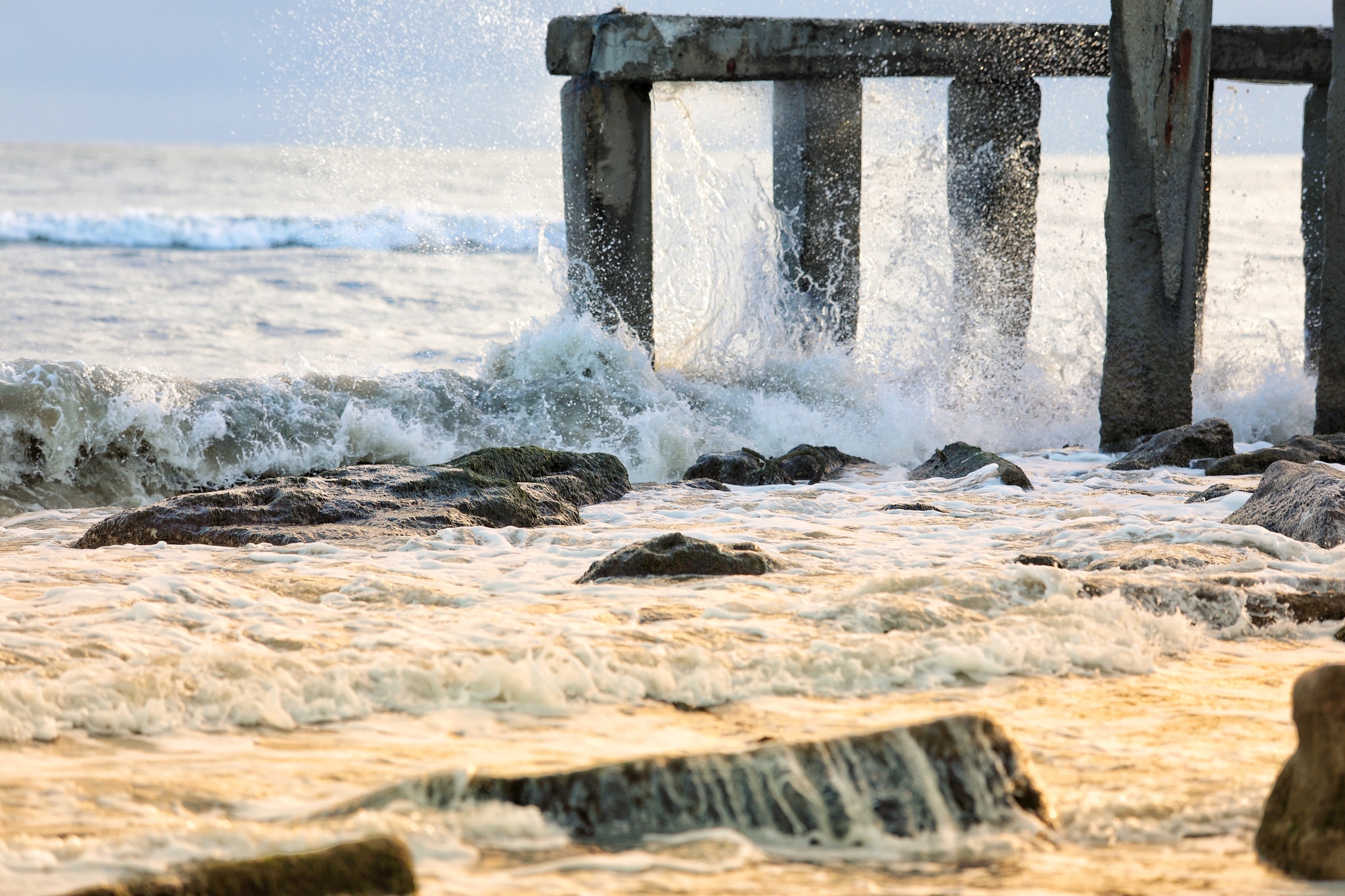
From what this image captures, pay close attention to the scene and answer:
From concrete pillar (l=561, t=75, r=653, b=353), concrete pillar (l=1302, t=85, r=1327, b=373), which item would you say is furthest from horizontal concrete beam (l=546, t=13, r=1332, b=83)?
concrete pillar (l=1302, t=85, r=1327, b=373)

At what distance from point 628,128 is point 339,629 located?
5746mm

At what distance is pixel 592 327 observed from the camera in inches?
Answer: 356

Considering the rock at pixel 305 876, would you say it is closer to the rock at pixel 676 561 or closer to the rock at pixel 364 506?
the rock at pixel 676 561

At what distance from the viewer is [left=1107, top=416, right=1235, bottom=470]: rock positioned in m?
7.24

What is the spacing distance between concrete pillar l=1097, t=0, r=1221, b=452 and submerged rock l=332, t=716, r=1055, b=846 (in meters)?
5.74

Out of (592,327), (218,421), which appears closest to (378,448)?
(218,421)

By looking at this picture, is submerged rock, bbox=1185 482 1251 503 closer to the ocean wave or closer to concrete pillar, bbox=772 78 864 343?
concrete pillar, bbox=772 78 864 343

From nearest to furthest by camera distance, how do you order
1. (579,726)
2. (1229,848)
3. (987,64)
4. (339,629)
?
1. (1229,848)
2. (579,726)
3. (339,629)
4. (987,64)

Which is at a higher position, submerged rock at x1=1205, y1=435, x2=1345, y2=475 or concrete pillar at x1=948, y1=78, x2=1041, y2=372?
concrete pillar at x1=948, y1=78, x2=1041, y2=372

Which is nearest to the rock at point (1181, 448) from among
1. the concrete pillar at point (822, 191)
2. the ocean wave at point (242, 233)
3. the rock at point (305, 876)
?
the concrete pillar at point (822, 191)

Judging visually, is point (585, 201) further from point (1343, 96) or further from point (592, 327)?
point (1343, 96)

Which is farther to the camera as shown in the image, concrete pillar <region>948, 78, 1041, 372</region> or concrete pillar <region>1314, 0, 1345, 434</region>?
concrete pillar <region>948, 78, 1041, 372</region>

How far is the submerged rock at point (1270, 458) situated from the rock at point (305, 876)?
6105mm

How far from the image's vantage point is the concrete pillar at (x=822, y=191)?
9.20m
